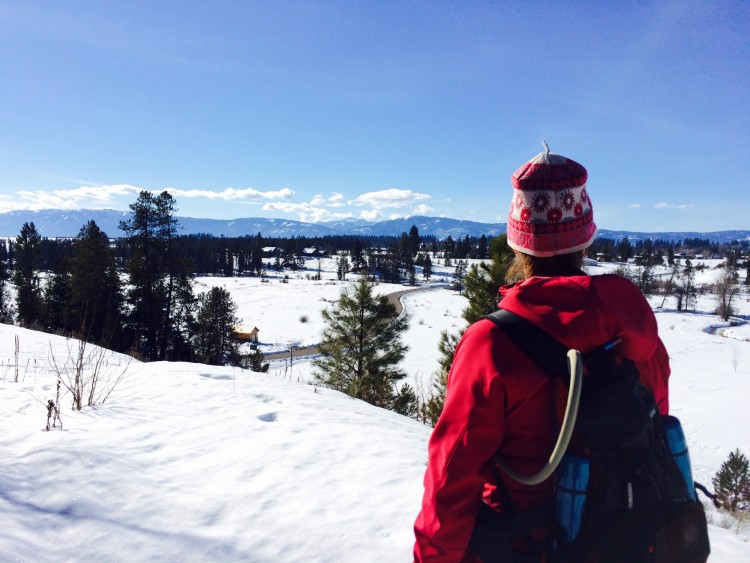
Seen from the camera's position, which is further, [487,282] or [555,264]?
[487,282]

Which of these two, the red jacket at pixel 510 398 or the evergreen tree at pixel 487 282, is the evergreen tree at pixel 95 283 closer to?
the evergreen tree at pixel 487 282

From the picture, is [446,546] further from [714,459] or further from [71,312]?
[71,312]

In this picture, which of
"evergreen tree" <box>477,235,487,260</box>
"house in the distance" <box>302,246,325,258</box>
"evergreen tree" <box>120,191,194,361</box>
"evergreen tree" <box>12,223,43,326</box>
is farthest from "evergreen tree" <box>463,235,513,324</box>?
"house in the distance" <box>302,246,325,258</box>

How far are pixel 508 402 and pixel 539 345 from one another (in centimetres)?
20

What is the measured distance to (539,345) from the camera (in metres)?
1.19

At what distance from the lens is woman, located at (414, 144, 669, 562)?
121 cm

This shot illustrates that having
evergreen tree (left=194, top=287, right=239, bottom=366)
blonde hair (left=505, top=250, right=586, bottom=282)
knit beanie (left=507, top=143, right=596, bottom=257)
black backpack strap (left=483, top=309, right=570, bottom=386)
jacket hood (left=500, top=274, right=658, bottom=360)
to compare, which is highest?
knit beanie (left=507, top=143, right=596, bottom=257)

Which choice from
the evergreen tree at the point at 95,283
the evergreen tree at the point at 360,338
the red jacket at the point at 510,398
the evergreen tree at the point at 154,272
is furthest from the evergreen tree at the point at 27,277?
the red jacket at the point at 510,398

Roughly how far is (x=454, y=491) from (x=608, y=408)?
53 cm

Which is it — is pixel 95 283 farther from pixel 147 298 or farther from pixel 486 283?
pixel 486 283

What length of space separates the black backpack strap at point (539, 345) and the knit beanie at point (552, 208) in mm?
384

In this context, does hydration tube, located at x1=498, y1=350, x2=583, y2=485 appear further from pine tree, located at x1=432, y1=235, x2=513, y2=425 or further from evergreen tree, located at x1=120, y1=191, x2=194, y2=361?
evergreen tree, located at x1=120, y1=191, x2=194, y2=361

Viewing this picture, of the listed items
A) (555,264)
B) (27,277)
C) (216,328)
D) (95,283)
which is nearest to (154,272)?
(95,283)

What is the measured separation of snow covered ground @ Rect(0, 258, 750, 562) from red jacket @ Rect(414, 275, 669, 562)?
1449 millimetres
